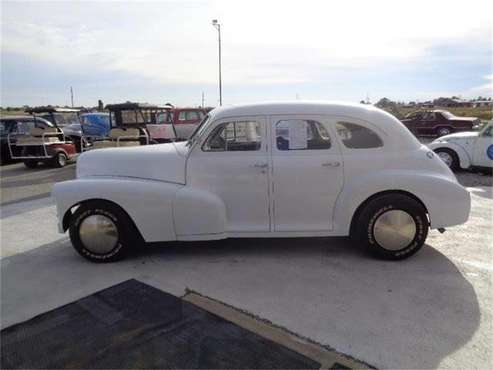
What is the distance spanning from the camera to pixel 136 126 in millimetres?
12930

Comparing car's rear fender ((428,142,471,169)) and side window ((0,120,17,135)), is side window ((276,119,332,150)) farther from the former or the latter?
side window ((0,120,17,135))

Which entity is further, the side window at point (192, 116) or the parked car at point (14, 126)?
the side window at point (192, 116)

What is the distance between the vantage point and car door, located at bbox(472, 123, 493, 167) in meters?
8.90

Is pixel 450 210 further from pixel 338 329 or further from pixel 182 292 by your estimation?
pixel 182 292

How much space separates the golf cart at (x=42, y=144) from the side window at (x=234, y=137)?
975cm

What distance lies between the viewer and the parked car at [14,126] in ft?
42.4

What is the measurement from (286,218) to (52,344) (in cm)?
244

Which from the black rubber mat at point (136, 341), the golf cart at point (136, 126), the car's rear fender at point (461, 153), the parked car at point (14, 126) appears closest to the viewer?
the black rubber mat at point (136, 341)

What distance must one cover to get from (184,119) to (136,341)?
1355 cm

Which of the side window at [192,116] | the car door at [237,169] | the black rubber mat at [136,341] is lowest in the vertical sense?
the black rubber mat at [136,341]

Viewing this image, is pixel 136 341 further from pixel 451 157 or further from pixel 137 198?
pixel 451 157

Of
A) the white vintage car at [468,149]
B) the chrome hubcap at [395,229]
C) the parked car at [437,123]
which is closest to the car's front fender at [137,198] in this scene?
the chrome hubcap at [395,229]

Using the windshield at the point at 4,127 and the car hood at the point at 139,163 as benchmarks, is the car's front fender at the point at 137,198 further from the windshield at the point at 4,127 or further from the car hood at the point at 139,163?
the windshield at the point at 4,127

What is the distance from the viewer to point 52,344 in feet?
8.66
